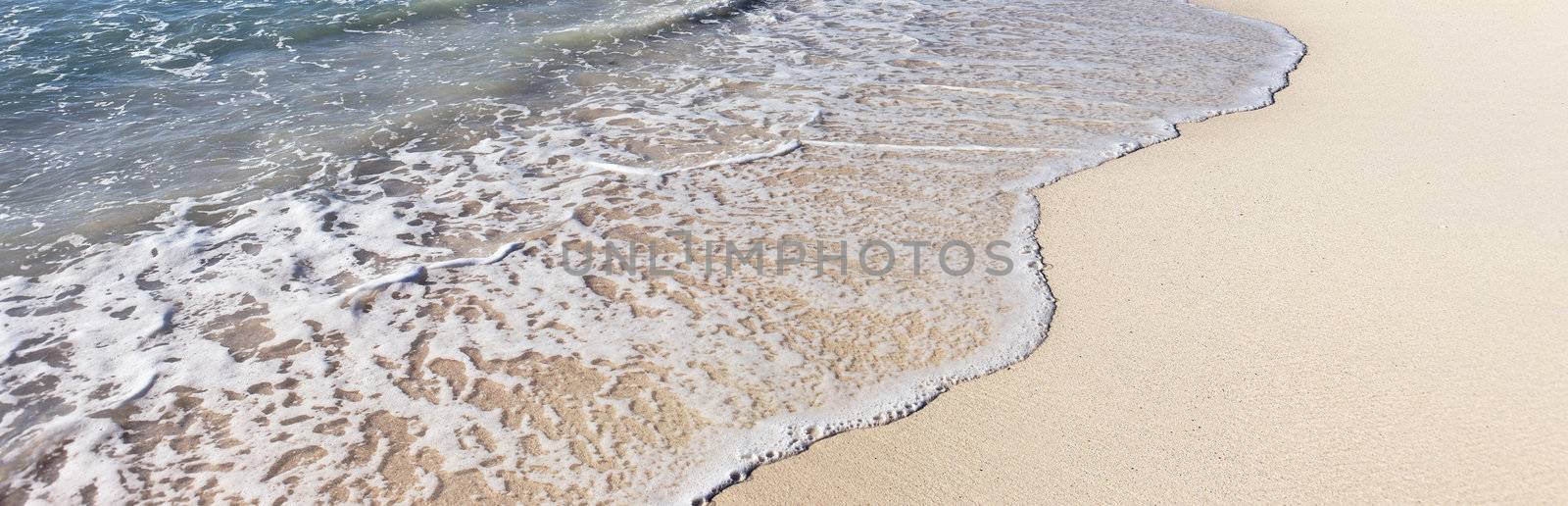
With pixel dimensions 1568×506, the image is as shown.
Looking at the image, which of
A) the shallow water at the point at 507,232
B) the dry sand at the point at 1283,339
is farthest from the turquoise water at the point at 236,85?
the dry sand at the point at 1283,339

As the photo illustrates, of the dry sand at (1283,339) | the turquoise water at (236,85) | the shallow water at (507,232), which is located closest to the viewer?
the dry sand at (1283,339)

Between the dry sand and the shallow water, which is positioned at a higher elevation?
the shallow water

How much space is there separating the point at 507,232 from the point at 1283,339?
3.73 metres

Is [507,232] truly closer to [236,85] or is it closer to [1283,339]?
[1283,339]

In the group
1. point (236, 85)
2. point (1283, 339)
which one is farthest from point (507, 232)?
point (236, 85)

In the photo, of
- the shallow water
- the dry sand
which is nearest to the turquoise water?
the shallow water

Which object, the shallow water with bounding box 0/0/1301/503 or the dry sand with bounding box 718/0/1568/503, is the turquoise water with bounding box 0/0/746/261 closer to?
the shallow water with bounding box 0/0/1301/503

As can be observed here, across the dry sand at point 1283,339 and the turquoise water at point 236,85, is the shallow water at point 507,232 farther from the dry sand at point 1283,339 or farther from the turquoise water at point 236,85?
the dry sand at point 1283,339

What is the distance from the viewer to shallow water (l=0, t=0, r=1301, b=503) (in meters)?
3.45

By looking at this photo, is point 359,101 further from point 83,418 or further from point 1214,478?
point 1214,478

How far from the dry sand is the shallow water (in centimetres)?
26

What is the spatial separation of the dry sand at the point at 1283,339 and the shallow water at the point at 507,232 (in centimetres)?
26

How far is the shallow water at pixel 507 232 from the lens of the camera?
345 centimetres

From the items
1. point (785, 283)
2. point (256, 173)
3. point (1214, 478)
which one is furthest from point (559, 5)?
point (1214, 478)
